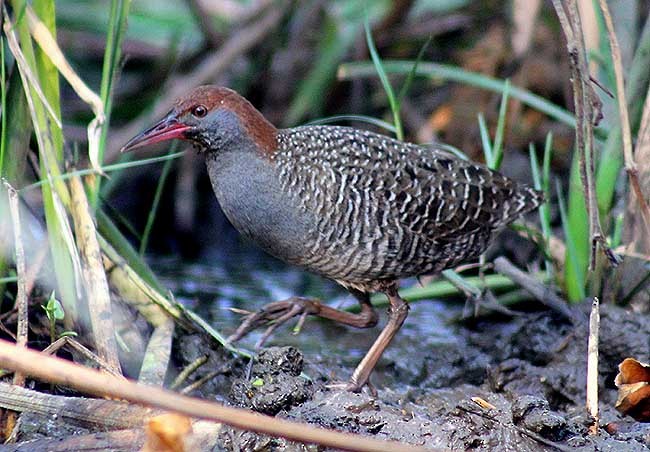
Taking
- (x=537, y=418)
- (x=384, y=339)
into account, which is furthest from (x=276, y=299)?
(x=537, y=418)

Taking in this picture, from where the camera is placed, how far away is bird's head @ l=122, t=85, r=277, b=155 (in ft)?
12.5

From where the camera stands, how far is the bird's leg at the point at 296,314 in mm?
3953

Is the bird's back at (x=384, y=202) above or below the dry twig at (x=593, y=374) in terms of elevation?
above

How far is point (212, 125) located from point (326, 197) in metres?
0.48

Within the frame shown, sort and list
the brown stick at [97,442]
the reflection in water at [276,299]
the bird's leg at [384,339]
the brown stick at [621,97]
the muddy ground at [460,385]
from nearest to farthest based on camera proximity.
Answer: the brown stick at [97,442] < the muddy ground at [460,385] < the brown stick at [621,97] < the bird's leg at [384,339] < the reflection in water at [276,299]

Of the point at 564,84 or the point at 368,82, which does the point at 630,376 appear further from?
the point at 368,82

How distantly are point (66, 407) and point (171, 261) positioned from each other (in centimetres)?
294

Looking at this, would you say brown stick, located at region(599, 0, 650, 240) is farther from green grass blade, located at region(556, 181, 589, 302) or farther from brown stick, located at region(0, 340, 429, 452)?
brown stick, located at region(0, 340, 429, 452)

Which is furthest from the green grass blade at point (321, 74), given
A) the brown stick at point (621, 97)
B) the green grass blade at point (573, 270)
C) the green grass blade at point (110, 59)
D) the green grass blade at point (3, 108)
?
the brown stick at point (621, 97)

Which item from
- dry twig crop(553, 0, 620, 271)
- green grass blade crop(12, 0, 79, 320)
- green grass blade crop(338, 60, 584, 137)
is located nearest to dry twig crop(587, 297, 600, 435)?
dry twig crop(553, 0, 620, 271)

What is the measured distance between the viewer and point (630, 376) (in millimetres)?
3381

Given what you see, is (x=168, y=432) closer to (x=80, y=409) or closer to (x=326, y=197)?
(x=80, y=409)

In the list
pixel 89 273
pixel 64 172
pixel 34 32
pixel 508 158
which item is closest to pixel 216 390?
pixel 89 273

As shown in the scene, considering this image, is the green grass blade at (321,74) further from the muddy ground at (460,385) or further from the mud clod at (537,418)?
the mud clod at (537,418)
